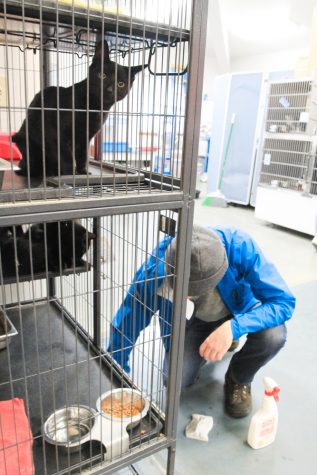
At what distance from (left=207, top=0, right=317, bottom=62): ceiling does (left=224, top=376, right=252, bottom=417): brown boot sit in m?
5.37

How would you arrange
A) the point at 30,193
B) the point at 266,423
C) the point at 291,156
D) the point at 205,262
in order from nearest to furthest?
the point at 30,193
the point at 205,262
the point at 266,423
the point at 291,156

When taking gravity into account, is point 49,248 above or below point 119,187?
below

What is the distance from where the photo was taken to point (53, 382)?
0.97 meters

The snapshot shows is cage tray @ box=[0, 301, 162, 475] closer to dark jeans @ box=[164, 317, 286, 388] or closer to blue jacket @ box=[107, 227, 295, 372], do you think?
blue jacket @ box=[107, 227, 295, 372]

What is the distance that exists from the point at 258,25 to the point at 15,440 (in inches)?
315

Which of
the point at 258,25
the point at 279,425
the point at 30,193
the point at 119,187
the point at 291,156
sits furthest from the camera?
the point at 258,25

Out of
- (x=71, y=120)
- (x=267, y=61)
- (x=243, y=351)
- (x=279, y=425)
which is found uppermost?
(x=267, y=61)

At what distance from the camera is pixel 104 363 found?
1.38m

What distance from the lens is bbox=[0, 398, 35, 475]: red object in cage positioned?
0.92 m

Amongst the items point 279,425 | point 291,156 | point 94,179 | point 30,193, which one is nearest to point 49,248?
point 94,179

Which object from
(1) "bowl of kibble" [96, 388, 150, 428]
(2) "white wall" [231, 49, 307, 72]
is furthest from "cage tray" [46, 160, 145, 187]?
(2) "white wall" [231, 49, 307, 72]

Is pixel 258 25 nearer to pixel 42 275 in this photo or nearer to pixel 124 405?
pixel 42 275

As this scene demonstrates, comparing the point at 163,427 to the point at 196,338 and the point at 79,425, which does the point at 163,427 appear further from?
the point at 196,338

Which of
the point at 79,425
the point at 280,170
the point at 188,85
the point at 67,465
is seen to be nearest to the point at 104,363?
the point at 79,425
